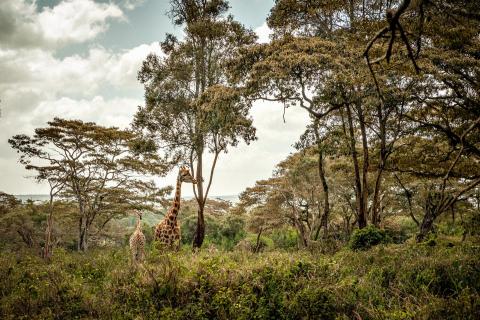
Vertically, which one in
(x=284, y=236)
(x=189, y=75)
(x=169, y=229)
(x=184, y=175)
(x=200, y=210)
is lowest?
(x=284, y=236)

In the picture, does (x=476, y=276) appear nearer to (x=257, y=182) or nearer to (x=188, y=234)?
(x=257, y=182)

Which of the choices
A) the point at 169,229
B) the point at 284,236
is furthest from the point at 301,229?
the point at 169,229

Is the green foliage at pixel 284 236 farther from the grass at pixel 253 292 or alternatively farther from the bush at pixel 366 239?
the grass at pixel 253 292

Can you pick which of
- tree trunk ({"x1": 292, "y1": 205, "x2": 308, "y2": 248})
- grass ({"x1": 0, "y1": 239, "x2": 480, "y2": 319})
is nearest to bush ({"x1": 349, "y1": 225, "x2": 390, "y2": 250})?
grass ({"x1": 0, "y1": 239, "x2": 480, "y2": 319})

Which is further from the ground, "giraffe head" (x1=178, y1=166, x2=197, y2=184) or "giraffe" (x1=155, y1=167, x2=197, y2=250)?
"giraffe head" (x1=178, y1=166, x2=197, y2=184)

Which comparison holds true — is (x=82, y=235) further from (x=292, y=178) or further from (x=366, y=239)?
(x=366, y=239)

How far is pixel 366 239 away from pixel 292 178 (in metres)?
9.04

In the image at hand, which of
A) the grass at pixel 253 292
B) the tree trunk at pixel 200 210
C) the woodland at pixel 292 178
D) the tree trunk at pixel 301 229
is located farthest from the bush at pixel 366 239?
the tree trunk at pixel 200 210

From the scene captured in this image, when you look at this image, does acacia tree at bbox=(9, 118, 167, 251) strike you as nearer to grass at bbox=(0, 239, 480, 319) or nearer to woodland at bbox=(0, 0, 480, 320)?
woodland at bbox=(0, 0, 480, 320)

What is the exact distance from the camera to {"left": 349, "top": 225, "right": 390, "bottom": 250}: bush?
10.3m

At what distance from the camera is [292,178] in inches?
760

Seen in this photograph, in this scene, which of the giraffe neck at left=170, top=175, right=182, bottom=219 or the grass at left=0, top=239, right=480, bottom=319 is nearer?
the grass at left=0, top=239, right=480, bottom=319

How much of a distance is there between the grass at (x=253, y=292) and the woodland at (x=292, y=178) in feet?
0.10

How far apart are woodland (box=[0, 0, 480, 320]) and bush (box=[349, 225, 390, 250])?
0.19 feet
